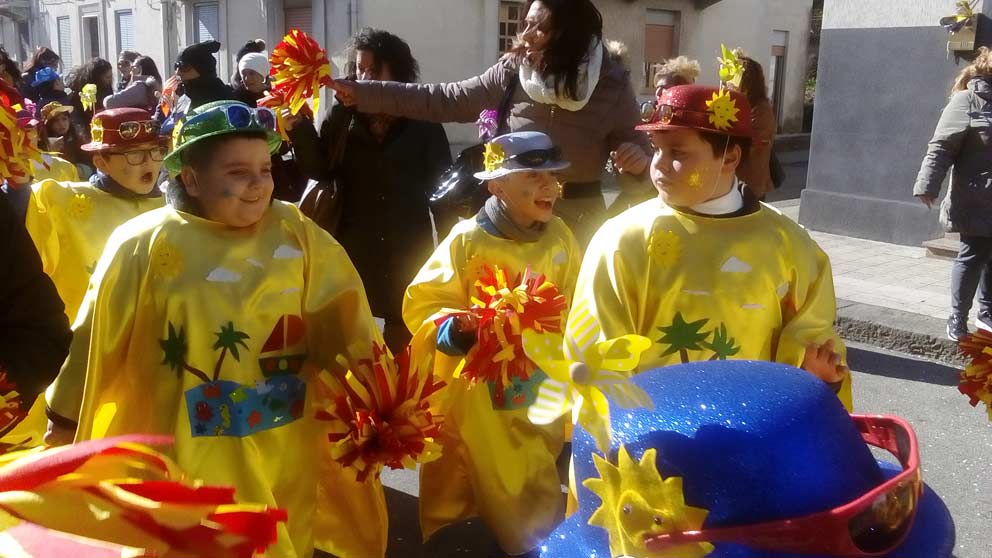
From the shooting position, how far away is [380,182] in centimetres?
429

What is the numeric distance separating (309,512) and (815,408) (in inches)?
80.3

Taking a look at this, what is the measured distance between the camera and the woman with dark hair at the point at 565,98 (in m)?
3.75

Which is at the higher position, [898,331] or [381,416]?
[381,416]

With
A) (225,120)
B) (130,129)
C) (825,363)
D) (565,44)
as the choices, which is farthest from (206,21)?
(825,363)

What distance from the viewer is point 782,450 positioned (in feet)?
4.51

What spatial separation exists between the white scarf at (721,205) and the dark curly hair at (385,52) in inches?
84.7

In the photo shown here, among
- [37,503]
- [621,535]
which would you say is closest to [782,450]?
[621,535]

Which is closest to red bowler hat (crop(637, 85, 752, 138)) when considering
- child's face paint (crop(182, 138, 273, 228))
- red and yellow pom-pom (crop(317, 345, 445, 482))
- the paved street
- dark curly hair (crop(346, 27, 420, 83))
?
red and yellow pom-pom (crop(317, 345, 445, 482))

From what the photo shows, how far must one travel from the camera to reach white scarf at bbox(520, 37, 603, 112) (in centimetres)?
375

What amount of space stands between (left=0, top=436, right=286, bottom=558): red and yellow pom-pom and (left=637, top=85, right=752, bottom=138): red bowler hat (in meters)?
2.04

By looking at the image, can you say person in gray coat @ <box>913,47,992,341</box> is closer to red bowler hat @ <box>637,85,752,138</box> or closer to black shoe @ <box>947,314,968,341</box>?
black shoe @ <box>947,314,968,341</box>

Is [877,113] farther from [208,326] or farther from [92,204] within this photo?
[208,326]

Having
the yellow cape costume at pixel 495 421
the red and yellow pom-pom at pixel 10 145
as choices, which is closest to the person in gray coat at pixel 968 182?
the yellow cape costume at pixel 495 421

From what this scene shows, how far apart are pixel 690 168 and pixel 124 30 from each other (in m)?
25.2
